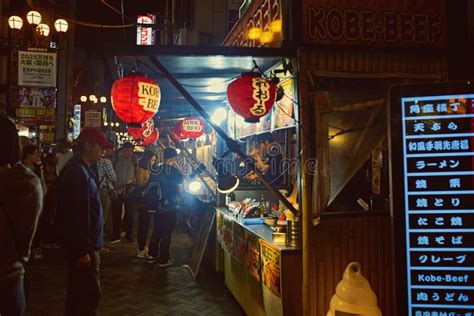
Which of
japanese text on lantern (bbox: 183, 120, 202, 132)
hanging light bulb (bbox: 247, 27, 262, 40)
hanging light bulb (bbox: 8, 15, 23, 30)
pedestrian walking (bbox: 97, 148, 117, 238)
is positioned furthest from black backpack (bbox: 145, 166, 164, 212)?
hanging light bulb (bbox: 8, 15, 23, 30)

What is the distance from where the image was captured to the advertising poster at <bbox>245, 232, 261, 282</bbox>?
19.9ft

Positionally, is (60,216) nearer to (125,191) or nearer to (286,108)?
(286,108)

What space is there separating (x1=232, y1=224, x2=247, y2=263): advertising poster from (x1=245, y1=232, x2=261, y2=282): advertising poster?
20cm

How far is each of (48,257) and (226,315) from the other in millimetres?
5936

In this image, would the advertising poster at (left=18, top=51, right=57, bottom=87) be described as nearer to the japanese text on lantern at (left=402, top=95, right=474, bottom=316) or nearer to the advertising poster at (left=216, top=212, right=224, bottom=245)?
the advertising poster at (left=216, top=212, right=224, bottom=245)

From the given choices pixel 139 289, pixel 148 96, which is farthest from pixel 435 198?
pixel 139 289

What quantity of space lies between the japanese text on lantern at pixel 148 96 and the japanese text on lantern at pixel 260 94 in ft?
4.61

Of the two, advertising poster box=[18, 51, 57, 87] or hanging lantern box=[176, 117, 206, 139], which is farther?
advertising poster box=[18, 51, 57, 87]

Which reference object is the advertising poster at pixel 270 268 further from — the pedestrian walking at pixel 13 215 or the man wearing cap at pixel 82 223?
the pedestrian walking at pixel 13 215

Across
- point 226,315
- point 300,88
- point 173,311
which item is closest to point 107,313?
point 173,311

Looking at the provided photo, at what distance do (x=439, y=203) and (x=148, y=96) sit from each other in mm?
3894

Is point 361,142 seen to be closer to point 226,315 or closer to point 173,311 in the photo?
point 226,315

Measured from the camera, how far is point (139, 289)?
8.15m

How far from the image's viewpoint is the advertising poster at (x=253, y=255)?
19.9ft
